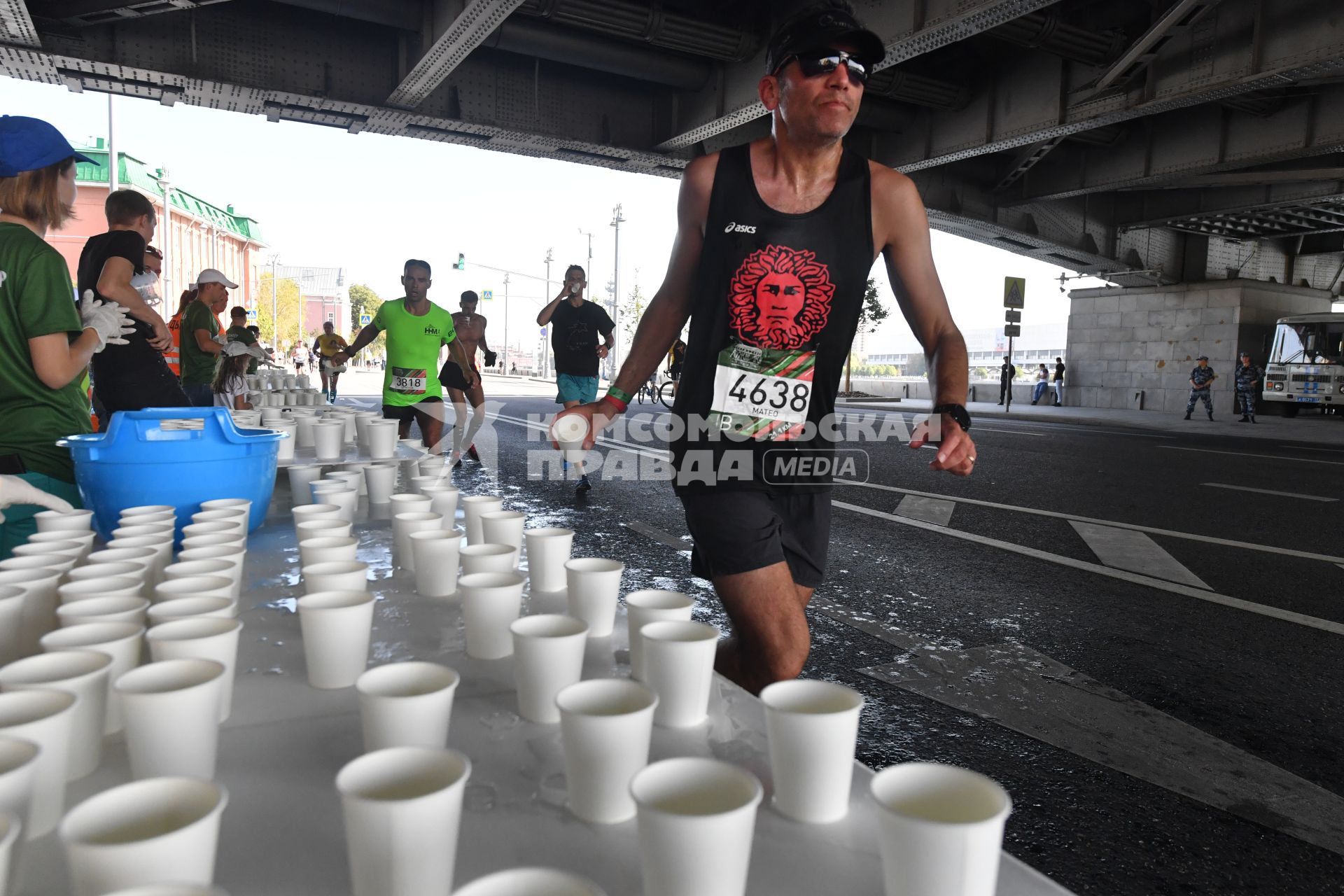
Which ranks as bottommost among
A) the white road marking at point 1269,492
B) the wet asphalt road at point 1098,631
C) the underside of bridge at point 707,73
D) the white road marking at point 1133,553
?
the wet asphalt road at point 1098,631

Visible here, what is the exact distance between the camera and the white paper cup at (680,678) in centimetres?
105

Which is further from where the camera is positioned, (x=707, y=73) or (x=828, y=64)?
(x=707, y=73)

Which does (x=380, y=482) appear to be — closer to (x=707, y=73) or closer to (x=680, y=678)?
(x=680, y=678)

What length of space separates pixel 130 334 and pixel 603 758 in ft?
15.0

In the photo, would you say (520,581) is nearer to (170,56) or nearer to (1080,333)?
(170,56)

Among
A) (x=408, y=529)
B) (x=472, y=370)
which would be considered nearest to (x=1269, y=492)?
(x=472, y=370)

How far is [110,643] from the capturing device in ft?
3.45

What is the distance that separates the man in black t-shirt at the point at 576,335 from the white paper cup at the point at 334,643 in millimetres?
6502

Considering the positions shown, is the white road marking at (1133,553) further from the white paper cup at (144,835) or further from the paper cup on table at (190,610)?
the white paper cup at (144,835)

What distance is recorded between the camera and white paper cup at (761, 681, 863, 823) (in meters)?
0.85

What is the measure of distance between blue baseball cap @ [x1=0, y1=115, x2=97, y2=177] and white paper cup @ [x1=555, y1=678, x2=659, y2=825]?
267 centimetres

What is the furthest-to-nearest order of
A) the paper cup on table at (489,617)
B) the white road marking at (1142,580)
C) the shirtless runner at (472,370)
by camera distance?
the shirtless runner at (472,370) < the white road marking at (1142,580) < the paper cup on table at (489,617)

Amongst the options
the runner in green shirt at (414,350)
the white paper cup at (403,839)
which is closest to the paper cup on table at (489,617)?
the white paper cup at (403,839)

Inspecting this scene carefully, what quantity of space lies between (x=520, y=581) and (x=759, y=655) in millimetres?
1006
